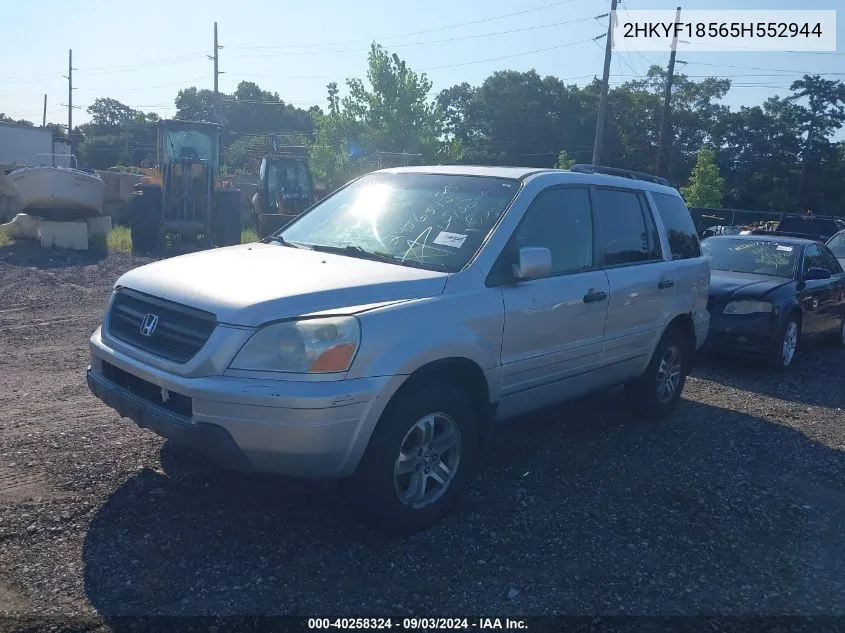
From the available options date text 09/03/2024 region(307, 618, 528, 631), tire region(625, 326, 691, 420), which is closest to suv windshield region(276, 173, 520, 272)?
date text 09/03/2024 region(307, 618, 528, 631)

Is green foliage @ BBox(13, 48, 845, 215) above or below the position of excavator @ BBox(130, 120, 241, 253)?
above

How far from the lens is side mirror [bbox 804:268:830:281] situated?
30.3ft

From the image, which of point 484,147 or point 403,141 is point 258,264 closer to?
point 403,141

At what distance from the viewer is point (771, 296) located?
8688 millimetres

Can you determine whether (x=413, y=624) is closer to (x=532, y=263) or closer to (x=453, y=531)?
(x=453, y=531)

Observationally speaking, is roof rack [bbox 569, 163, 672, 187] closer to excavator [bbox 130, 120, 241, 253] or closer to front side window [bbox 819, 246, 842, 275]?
front side window [bbox 819, 246, 842, 275]

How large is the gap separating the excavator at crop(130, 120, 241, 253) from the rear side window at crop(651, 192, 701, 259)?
39.9 ft

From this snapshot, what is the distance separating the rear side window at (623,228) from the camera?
5.46 meters

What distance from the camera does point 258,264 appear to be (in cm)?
426

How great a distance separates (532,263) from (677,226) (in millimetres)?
2834

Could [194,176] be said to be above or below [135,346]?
above

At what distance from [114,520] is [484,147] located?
188 ft

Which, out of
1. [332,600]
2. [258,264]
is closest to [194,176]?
[258,264]

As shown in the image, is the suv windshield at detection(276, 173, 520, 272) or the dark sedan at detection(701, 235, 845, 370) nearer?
the suv windshield at detection(276, 173, 520, 272)
